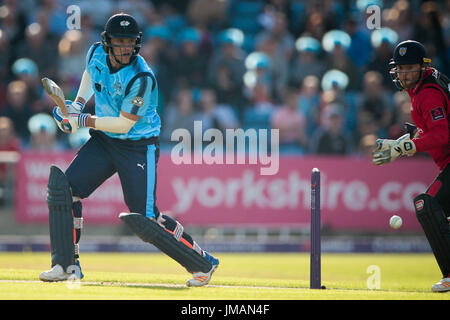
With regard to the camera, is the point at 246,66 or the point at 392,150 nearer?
the point at 392,150

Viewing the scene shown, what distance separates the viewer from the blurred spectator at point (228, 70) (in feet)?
55.3

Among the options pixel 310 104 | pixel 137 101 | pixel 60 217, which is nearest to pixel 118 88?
pixel 137 101

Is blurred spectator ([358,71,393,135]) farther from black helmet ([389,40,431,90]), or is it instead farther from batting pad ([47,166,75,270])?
batting pad ([47,166,75,270])

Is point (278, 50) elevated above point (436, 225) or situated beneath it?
elevated above

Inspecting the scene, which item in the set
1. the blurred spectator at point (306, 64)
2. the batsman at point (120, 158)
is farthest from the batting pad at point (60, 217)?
the blurred spectator at point (306, 64)

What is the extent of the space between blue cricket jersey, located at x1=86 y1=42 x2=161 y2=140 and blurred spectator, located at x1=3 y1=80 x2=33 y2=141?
7.89 m

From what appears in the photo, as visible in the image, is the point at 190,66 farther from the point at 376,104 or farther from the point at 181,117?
the point at 376,104

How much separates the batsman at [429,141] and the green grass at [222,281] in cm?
Answer: 59

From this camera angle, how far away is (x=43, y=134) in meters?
15.3

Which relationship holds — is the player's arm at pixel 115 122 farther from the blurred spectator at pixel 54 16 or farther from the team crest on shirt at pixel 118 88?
the blurred spectator at pixel 54 16

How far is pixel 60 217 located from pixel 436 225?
372 centimetres

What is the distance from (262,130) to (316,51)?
105 inches

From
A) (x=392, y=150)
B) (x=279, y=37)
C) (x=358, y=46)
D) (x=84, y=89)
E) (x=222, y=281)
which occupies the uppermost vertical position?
(x=279, y=37)

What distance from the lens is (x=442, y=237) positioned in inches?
324
